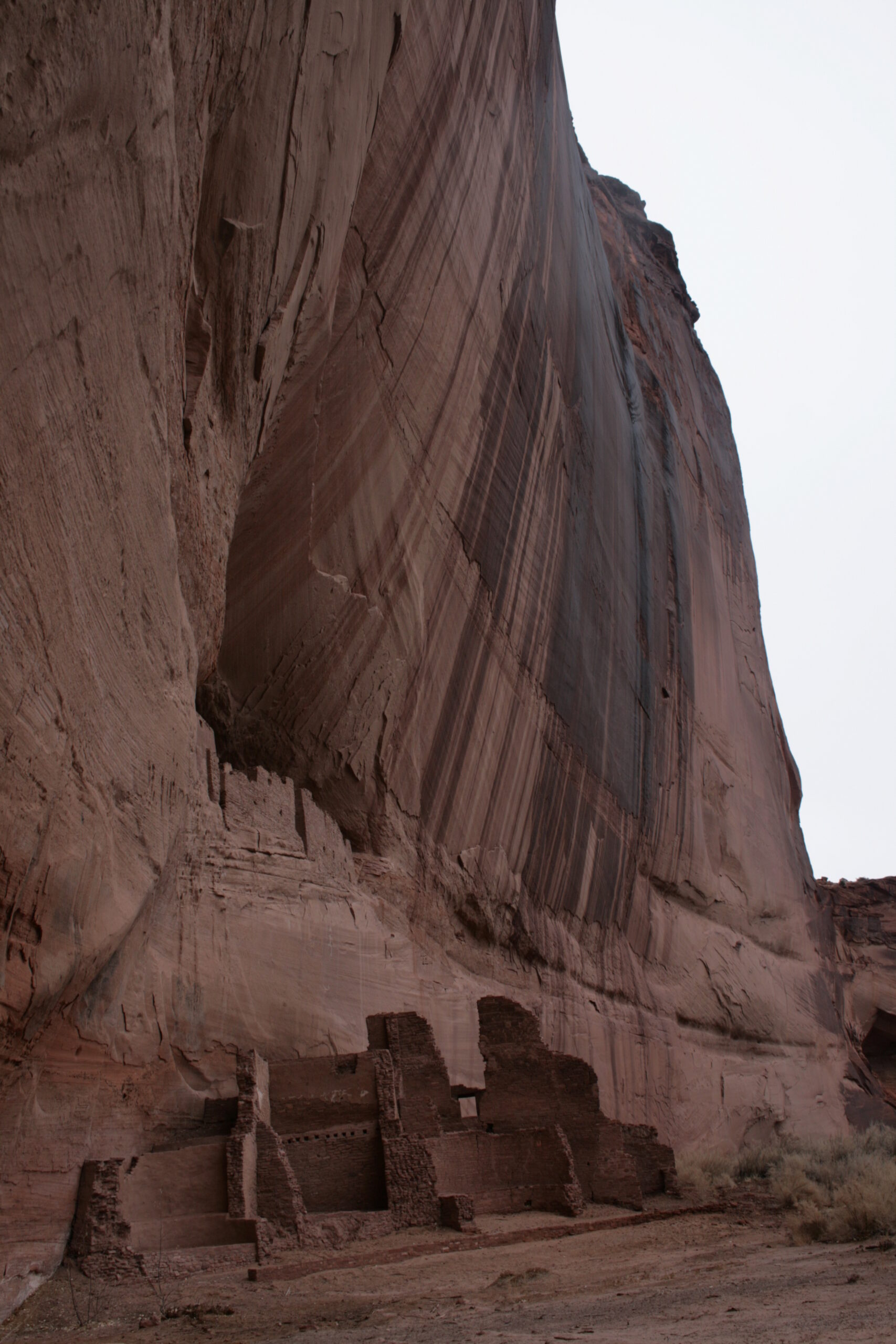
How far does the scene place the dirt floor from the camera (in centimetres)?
557

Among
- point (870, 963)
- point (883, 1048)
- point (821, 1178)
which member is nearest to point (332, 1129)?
point (821, 1178)

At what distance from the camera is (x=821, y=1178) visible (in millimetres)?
14539

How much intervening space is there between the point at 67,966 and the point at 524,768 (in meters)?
10.2

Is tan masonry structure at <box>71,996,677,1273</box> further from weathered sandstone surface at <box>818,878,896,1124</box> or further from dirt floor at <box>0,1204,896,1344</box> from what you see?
weathered sandstone surface at <box>818,878,896,1124</box>

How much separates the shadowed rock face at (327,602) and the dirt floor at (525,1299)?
0.96m

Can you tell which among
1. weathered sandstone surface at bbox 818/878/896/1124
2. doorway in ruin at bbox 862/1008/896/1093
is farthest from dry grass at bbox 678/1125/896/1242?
doorway in ruin at bbox 862/1008/896/1093

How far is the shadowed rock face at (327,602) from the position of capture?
6.52 meters

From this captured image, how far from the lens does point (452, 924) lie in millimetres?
15039

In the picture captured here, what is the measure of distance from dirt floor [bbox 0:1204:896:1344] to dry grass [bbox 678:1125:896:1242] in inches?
21.5

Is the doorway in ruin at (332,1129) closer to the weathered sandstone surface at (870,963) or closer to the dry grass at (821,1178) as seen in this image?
the dry grass at (821,1178)

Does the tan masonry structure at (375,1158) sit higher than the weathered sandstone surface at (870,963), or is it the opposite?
the weathered sandstone surface at (870,963)

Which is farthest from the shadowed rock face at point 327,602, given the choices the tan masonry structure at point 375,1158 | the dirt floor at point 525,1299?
the dirt floor at point 525,1299

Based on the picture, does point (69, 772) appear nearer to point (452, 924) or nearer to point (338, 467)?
point (338, 467)

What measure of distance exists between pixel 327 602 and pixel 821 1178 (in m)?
9.65
